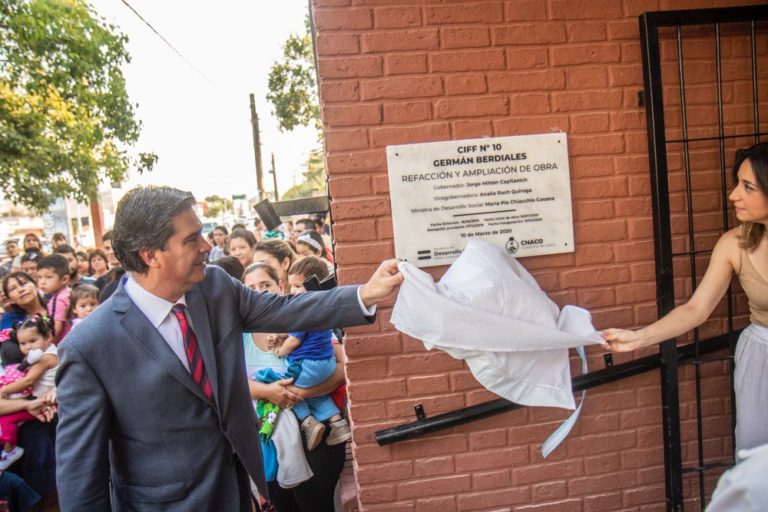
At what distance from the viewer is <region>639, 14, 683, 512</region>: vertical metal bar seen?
2.67 meters

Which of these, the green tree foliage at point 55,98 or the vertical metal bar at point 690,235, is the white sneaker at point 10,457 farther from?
the green tree foliage at point 55,98

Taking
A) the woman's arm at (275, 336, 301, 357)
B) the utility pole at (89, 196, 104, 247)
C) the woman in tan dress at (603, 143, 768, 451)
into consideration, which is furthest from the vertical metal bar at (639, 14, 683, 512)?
the utility pole at (89, 196, 104, 247)

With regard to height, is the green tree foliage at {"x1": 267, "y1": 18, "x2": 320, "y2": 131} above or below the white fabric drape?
above

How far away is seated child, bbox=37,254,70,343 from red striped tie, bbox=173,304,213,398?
12.4ft

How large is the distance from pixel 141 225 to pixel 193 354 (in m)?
0.48

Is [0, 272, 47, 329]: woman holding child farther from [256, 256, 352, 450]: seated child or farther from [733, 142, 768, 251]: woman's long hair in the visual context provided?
[733, 142, 768, 251]: woman's long hair

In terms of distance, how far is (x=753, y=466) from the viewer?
1331 millimetres

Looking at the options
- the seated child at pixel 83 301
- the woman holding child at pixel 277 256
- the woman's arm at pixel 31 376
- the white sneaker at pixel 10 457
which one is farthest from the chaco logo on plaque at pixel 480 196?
the seated child at pixel 83 301

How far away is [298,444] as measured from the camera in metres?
A: 3.17

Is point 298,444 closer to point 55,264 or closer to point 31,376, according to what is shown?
point 31,376

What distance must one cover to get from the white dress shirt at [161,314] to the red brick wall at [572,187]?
79 cm

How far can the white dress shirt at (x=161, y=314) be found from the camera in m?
2.11

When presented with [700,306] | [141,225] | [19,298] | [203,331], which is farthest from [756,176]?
[19,298]

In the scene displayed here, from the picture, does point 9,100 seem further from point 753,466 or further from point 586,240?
point 753,466
